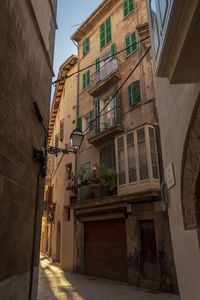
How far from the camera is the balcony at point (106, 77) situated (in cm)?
1292

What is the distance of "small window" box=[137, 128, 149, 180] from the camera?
978cm

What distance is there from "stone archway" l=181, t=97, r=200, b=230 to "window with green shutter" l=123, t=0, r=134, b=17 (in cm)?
1416

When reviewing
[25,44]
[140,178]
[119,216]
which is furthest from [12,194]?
[119,216]

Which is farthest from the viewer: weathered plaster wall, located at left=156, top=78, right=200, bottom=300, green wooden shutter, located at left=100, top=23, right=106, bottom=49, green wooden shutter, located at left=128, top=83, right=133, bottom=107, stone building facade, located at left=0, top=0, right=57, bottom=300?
green wooden shutter, located at left=100, top=23, right=106, bottom=49

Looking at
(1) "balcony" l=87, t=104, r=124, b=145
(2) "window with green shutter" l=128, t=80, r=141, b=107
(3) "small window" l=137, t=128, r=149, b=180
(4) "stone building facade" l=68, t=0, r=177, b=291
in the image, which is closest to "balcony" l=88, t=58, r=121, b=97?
(4) "stone building facade" l=68, t=0, r=177, b=291

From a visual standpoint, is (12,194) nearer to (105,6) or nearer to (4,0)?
(4,0)

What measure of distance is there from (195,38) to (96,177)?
33.0ft

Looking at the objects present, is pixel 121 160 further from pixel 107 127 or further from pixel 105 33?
pixel 105 33

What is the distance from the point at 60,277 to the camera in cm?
1111

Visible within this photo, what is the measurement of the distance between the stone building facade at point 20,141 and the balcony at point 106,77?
642 centimetres

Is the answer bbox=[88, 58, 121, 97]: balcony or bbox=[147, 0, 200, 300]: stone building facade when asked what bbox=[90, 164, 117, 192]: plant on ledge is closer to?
bbox=[88, 58, 121, 97]: balcony

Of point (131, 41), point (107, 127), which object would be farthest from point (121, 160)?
point (131, 41)

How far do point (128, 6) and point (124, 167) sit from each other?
33.5ft

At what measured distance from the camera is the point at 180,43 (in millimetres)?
1895
